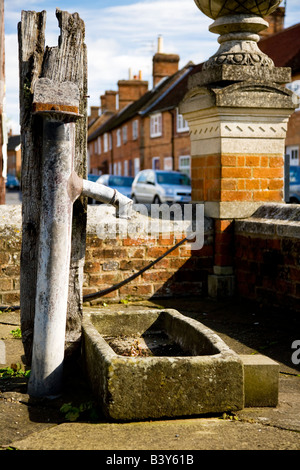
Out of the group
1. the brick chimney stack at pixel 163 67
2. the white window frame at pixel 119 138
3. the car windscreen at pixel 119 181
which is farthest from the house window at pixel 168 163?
the white window frame at pixel 119 138

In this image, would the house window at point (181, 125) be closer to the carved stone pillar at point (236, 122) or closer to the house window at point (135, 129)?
the house window at point (135, 129)

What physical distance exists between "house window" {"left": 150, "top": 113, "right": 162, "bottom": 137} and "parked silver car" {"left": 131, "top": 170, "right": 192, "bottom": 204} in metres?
11.2

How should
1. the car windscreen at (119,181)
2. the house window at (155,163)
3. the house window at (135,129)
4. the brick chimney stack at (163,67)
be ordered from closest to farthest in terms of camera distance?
the car windscreen at (119,181) → the house window at (155,163) → the brick chimney stack at (163,67) → the house window at (135,129)

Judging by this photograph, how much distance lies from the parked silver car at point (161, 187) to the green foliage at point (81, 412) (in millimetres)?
18533

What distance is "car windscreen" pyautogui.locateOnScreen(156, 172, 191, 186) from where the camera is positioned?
75.8ft

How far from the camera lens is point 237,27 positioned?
6043 millimetres

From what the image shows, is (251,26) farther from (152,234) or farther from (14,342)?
(14,342)

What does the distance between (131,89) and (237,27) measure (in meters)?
41.2

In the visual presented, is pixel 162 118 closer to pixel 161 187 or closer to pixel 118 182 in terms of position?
pixel 118 182

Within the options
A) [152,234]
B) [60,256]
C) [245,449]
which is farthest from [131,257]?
[245,449]

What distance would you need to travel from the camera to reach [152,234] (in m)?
5.93

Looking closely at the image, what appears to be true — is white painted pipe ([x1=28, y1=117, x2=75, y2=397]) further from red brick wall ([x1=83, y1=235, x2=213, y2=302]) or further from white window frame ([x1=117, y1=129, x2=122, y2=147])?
white window frame ([x1=117, y1=129, x2=122, y2=147])

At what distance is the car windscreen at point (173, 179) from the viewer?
23094 mm
